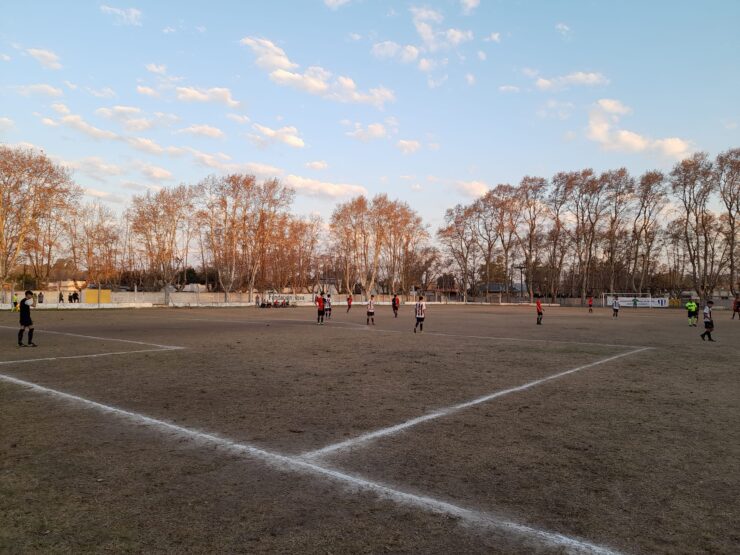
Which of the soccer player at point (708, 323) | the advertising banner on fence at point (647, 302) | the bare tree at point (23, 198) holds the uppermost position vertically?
the bare tree at point (23, 198)

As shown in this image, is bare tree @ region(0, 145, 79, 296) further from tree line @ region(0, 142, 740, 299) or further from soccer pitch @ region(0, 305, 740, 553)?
soccer pitch @ region(0, 305, 740, 553)

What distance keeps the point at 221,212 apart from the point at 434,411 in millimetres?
58156

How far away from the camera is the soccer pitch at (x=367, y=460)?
10.9ft

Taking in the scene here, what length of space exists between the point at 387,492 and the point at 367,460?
821 mm

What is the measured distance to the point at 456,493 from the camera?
13.2 feet

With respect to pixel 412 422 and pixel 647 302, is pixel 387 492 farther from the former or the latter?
pixel 647 302

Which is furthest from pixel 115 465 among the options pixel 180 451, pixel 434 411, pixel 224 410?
pixel 434 411

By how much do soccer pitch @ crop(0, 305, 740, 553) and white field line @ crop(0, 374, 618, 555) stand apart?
0.02m

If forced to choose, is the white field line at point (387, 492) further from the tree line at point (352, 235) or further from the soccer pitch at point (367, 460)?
the tree line at point (352, 235)

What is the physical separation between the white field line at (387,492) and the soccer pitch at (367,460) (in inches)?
0.8

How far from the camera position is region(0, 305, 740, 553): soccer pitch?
3334mm

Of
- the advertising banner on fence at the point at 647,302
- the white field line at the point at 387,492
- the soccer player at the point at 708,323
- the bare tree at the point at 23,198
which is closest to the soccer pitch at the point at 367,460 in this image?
the white field line at the point at 387,492

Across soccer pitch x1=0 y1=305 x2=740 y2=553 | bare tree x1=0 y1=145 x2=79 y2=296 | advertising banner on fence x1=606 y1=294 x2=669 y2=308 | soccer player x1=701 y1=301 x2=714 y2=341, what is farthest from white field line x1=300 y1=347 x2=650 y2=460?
advertising banner on fence x1=606 y1=294 x2=669 y2=308

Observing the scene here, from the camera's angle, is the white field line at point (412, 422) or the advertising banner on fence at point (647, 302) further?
the advertising banner on fence at point (647, 302)
